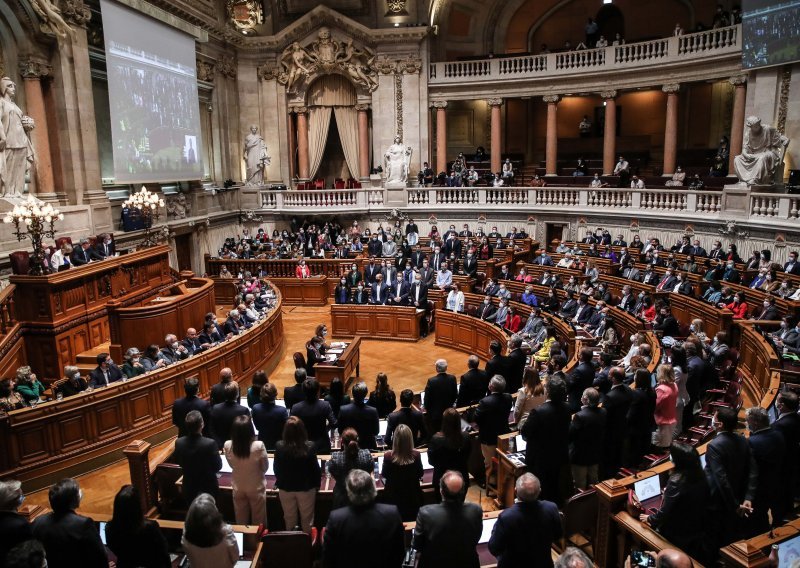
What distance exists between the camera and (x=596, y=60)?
22.8m

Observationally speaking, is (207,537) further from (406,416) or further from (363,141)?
(363,141)

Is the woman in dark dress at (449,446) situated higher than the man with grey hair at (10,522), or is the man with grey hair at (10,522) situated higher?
the man with grey hair at (10,522)

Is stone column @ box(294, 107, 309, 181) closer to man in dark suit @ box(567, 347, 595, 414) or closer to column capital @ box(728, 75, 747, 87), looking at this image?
column capital @ box(728, 75, 747, 87)

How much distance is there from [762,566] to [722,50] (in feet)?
63.9

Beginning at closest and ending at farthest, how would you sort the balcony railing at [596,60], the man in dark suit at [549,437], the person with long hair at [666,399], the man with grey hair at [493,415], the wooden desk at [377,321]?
the man in dark suit at [549,437] < the man with grey hair at [493,415] < the person with long hair at [666,399] < the wooden desk at [377,321] < the balcony railing at [596,60]

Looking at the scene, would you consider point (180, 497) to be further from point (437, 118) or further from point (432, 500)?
point (437, 118)

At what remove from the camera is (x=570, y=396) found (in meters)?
7.21

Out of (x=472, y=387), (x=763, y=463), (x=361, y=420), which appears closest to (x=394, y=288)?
(x=472, y=387)

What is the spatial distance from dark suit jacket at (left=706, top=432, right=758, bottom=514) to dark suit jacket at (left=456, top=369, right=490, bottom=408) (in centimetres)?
331

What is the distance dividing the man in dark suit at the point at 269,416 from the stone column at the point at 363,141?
20641 millimetres

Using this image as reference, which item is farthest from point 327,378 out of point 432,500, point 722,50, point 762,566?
point 722,50

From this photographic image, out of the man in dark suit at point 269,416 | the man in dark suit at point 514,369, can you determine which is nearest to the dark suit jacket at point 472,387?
the man in dark suit at point 514,369

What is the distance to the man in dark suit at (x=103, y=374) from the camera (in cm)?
905

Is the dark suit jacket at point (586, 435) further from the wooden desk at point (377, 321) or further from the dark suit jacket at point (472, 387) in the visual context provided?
the wooden desk at point (377, 321)
